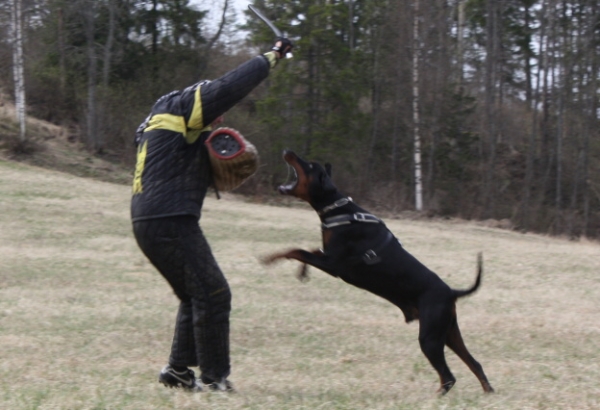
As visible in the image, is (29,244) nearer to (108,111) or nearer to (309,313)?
(309,313)

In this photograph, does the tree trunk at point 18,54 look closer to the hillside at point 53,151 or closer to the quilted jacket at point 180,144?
the hillside at point 53,151

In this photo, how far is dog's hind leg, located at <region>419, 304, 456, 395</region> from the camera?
5441 mm

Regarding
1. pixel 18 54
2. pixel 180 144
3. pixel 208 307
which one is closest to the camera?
pixel 180 144

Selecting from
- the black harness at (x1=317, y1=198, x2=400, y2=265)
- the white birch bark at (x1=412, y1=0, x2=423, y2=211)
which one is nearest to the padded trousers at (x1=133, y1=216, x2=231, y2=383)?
the black harness at (x1=317, y1=198, x2=400, y2=265)

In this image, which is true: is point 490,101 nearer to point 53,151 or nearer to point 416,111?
point 416,111

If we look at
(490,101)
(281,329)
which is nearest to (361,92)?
(490,101)

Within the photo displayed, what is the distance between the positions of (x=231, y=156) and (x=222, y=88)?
47 centimetres

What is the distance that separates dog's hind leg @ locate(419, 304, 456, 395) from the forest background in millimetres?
24071

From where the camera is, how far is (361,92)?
1272 inches

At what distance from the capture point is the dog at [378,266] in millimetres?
5484

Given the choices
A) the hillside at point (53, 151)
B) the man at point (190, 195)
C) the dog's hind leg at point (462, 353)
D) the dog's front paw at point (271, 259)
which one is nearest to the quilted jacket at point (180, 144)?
the man at point (190, 195)

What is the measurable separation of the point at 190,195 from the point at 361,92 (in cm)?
2804

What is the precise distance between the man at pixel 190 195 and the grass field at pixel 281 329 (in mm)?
424

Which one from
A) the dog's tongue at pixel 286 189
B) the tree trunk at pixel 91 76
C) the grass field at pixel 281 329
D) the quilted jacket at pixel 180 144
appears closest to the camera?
the quilted jacket at pixel 180 144
